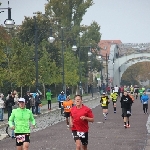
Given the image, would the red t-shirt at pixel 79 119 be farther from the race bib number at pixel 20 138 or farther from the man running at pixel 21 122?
the race bib number at pixel 20 138

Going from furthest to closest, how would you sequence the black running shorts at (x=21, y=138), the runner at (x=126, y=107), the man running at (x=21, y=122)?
the runner at (x=126, y=107) → the man running at (x=21, y=122) → the black running shorts at (x=21, y=138)

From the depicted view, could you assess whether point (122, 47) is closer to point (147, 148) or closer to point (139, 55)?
point (139, 55)

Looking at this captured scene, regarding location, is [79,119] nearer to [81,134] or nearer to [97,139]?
[81,134]

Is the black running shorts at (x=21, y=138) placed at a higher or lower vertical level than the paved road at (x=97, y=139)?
higher

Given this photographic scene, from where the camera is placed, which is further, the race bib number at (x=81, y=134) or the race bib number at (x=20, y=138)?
the race bib number at (x=20, y=138)

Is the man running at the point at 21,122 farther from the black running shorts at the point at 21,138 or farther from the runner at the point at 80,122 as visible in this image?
the runner at the point at 80,122

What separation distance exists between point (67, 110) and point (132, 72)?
5766 inches

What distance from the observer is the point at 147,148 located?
19.3 metres

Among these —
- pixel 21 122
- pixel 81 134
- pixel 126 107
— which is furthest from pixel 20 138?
pixel 126 107

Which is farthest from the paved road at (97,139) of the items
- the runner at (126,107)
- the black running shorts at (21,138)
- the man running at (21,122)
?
the black running shorts at (21,138)

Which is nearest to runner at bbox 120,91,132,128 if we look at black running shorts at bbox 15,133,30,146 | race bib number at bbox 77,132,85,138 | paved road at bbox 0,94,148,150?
paved road at bbox 0,94,148,150

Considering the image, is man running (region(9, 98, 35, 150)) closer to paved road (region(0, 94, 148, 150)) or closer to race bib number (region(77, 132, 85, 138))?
race bib number (region(77, 132, 85, 138))

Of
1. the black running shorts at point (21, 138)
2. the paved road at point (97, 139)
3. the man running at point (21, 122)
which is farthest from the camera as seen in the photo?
the paved road at point (97, 139)

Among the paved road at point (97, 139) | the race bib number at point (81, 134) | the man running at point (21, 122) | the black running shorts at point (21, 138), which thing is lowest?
the paved road at point (97, 139)
